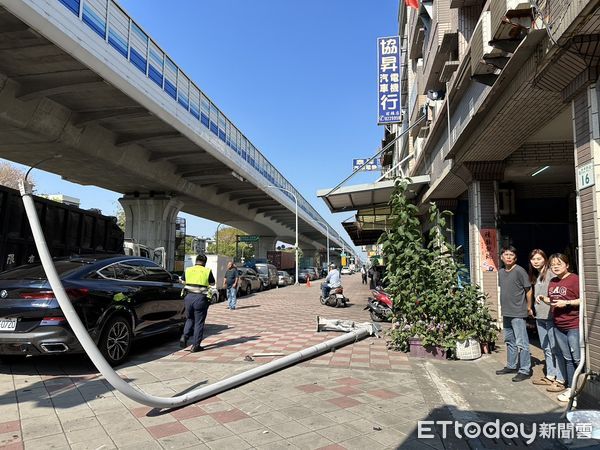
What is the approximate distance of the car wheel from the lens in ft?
19.8

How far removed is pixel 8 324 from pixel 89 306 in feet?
3.05

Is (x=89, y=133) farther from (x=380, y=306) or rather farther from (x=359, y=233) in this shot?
(x=359, y=233)

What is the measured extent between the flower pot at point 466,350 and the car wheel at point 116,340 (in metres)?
4.97

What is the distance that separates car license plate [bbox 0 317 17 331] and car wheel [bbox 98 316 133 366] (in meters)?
1.04

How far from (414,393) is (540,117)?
432 cm

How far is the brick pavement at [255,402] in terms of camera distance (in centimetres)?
371

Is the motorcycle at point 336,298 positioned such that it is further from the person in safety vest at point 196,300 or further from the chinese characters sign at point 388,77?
the chinese characters sign at point 388,77

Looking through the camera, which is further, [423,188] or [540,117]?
[423,188]

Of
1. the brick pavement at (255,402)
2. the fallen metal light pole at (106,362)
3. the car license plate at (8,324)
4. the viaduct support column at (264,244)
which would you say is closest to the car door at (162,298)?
the brick pavement at (255,402)

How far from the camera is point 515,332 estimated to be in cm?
564

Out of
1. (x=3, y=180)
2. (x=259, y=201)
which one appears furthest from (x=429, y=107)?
(x=3, y=180)

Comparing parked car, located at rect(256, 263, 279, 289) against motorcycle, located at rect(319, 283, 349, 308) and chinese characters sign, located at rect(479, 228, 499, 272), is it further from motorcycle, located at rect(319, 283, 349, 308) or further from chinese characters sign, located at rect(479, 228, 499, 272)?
chinese characters sign, located at rect(479, 228, 499, 272)

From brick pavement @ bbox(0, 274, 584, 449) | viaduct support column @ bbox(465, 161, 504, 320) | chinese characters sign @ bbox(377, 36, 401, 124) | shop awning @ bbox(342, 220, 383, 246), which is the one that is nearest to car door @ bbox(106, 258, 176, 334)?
brick pavement @ bbox(0, 274, 584, 449)

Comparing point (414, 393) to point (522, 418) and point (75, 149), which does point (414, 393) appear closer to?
point (522, 418)
